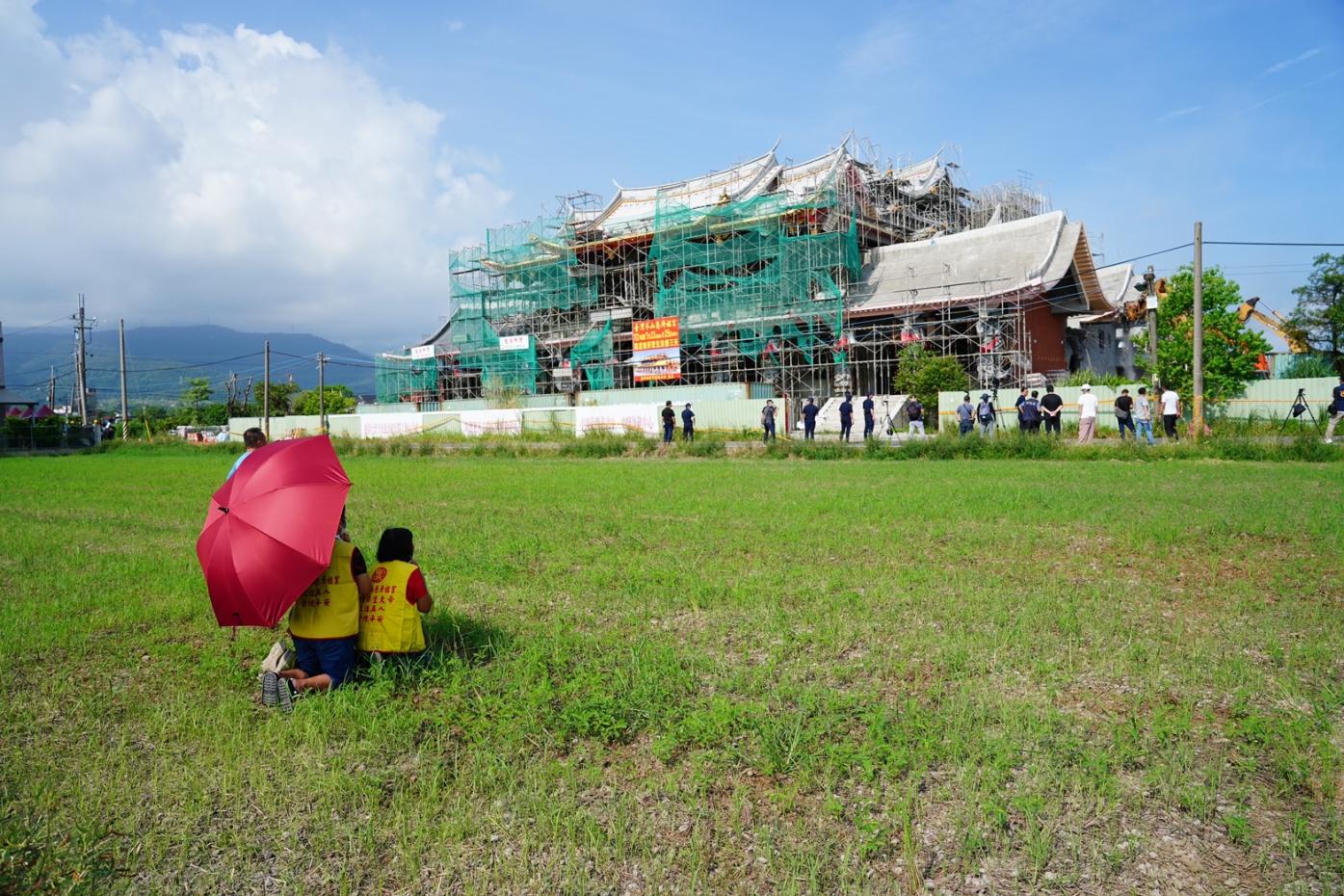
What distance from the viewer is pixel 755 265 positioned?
43688 millimetres

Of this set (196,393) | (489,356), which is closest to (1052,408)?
(489,356)

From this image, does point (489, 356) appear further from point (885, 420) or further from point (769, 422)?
point (769, 422)

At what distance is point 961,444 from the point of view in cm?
2022

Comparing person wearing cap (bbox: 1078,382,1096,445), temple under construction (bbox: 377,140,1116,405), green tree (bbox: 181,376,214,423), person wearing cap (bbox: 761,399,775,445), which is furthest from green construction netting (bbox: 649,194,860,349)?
green tree (bbox: 181,376,214,423)

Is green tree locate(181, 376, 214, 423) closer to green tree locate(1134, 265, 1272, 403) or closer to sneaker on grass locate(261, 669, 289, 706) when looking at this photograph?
green tree locate(1134, 265, 1272, 403)

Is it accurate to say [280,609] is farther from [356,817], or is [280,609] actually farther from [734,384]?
[734,384]

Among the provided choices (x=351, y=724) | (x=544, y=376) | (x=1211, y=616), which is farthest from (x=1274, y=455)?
(x=544, y=376)

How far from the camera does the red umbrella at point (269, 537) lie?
411cm

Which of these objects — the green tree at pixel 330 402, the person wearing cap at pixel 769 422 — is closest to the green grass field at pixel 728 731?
the person wearing cap at pixel 769 422

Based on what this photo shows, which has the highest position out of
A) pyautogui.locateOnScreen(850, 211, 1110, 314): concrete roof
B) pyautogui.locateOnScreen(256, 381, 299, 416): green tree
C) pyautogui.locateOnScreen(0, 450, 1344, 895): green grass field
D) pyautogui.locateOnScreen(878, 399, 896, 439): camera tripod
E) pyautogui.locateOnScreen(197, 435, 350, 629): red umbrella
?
pyautogui.locateOnScreen(850, 211, 1110, 314): concrete roof

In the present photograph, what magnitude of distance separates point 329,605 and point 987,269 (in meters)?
38.6

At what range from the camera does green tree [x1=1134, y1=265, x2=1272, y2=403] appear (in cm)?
3247

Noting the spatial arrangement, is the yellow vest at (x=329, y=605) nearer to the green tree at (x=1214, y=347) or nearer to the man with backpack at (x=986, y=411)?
the man with backpack at (x=986, y=411)

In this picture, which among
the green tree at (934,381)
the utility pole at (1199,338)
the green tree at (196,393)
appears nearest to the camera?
the utility pole at (1199,338)
